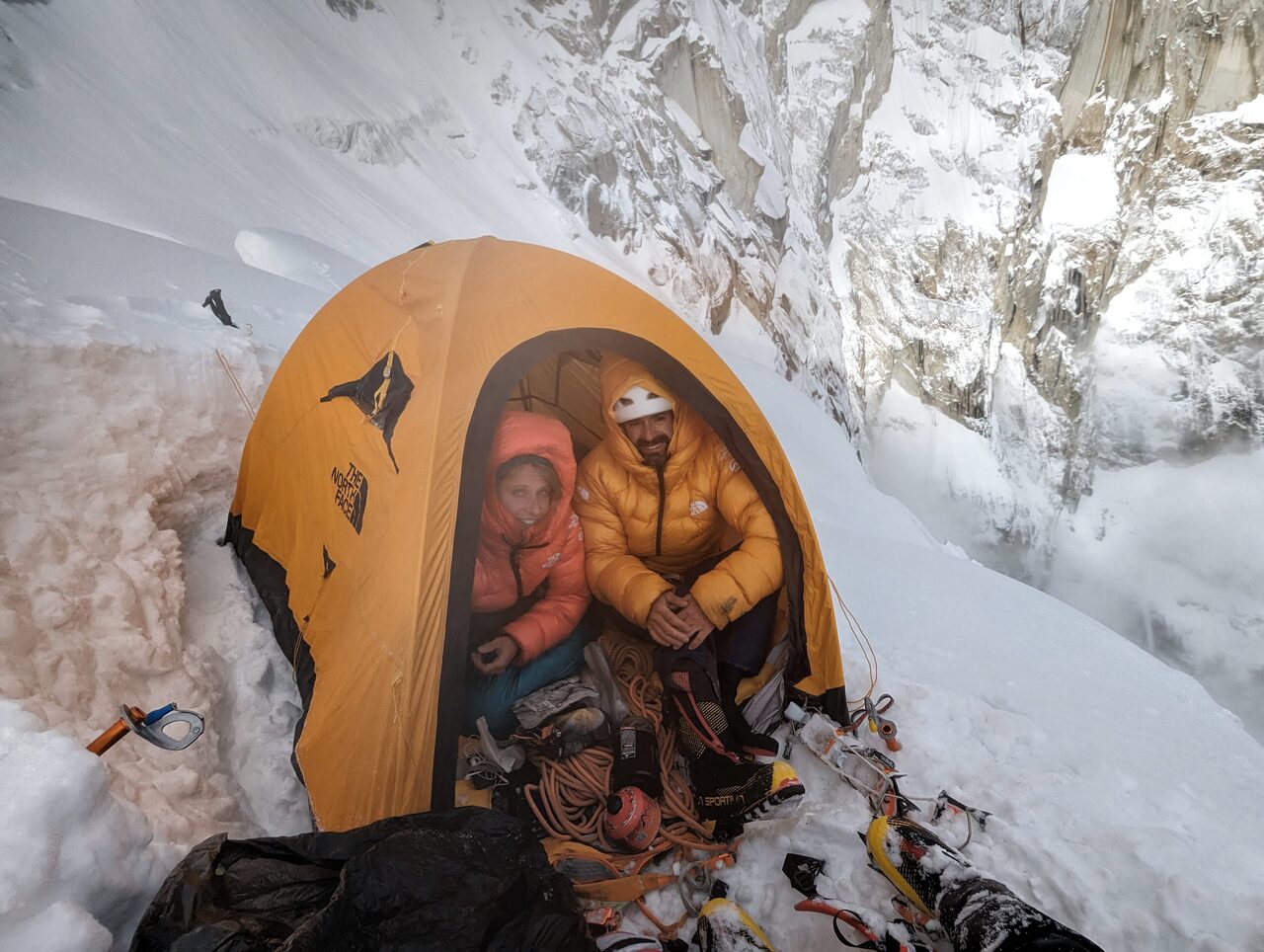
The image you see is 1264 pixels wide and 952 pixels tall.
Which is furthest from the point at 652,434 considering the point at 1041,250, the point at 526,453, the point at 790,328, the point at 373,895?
the point at 1041,250

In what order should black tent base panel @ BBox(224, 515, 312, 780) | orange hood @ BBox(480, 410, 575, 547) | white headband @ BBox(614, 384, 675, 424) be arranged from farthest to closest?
1. white headband @ BBox(614, 384, 675, 424)
2. orange hood @ BBox(480, 410, 575, 547)
3. black tent base panel @ BBox(224, 515, 312, 780)

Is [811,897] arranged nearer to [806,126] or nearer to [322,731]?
[322,731]

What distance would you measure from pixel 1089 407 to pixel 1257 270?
8.32 metres

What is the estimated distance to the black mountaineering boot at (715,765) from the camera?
1.79m

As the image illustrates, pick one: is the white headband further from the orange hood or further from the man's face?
the orange hood

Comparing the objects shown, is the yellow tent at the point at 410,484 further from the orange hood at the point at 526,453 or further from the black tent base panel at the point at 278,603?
the orange hood at the point at 526,453

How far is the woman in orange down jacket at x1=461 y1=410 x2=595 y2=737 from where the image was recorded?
2.09 metres

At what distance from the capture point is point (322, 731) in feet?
5.44

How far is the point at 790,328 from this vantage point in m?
15.0

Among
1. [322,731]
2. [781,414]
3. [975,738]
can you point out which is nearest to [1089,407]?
[781,414]

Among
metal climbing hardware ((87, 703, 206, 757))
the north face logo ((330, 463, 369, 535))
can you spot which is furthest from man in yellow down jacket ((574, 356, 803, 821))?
metal climbing hardware ((87, 703, 206, 757))

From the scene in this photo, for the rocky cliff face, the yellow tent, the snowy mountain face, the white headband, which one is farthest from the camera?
the rocky cliff face

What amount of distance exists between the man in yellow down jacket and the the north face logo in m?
0.82

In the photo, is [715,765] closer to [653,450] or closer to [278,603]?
[653,450]
